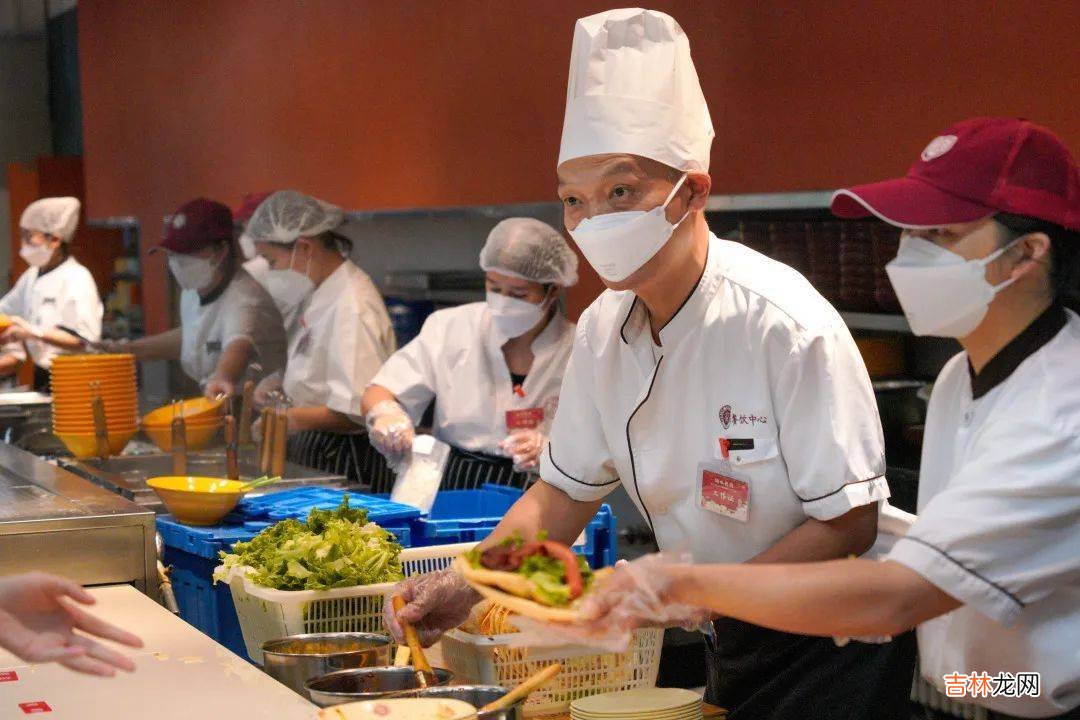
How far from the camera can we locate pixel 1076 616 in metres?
1.79

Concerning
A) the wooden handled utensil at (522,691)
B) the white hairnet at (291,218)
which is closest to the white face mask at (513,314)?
the white hairnet at (291,218)

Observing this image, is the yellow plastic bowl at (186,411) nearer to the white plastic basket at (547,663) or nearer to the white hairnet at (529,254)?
the white hairnet at (529,254)

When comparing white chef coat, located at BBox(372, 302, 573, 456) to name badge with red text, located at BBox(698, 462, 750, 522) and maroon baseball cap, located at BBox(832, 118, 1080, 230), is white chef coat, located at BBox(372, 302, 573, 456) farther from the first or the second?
maroon baseball cap, located at BBox(832, 118, 1080, 230)

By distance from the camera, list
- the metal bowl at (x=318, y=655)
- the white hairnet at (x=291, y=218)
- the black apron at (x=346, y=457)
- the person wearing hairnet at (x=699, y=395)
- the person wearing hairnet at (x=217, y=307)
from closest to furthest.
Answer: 1. the metal bowl at (x=318, y=655)
2. the person wearing hairnet at (x=699, y=395)
3. the black apron at (x=346, y=457)
4. the white hairnet at (x=291, y=218)
5. the person wearing hairnet at (x=217, y=307)

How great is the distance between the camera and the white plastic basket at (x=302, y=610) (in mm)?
2307

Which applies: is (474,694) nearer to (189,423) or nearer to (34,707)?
(34,707)

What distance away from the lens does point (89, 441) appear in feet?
13.1

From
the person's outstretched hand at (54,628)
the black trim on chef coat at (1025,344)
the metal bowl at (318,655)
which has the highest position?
the black trim on chef coat at (1025,344)

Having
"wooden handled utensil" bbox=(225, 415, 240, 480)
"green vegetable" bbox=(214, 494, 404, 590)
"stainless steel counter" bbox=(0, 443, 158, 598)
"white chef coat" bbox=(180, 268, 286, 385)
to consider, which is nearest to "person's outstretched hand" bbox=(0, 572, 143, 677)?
"green vegetable" bbox=(214, 494, 404, 590)

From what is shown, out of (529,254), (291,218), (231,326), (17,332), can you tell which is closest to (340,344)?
(291,218)

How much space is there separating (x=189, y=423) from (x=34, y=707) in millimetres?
2192

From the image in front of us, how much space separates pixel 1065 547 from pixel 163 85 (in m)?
8.90

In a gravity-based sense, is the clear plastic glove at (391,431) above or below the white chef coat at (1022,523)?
below

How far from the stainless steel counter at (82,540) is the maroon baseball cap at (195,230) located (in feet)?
11.3
